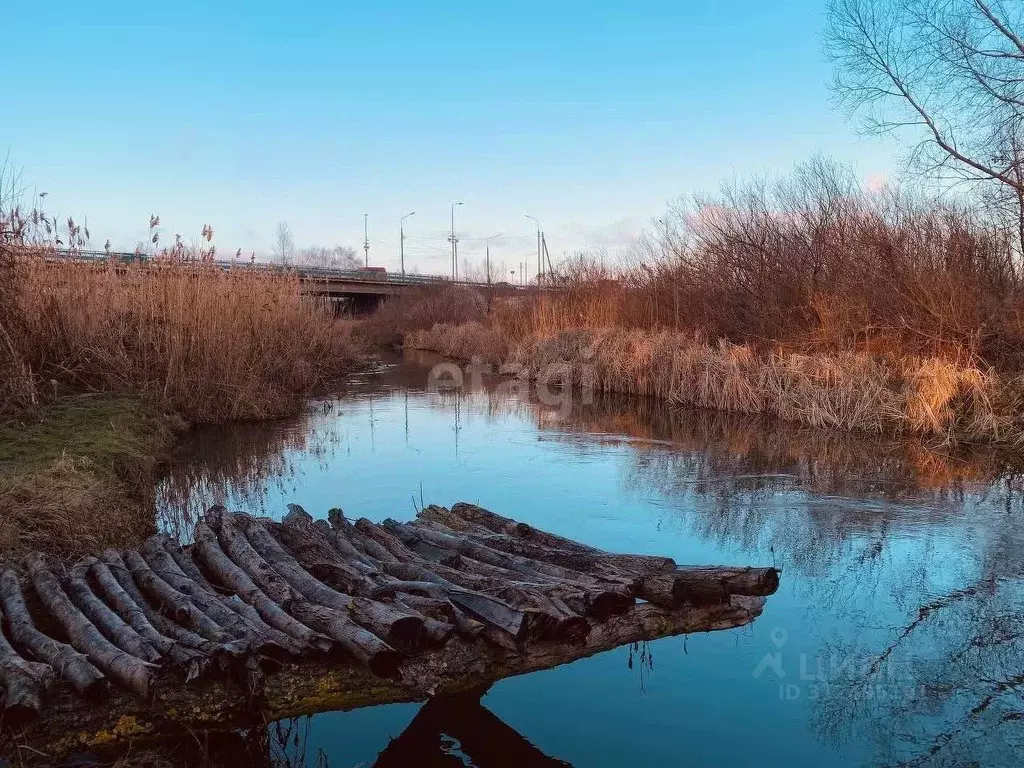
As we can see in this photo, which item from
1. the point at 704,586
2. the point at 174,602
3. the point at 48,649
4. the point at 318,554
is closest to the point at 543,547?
the point at 704,586

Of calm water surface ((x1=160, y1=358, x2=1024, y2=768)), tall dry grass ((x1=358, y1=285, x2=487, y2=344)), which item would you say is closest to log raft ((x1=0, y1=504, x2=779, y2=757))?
calm water surface ((x1=160, y1=358, x2=1024, y2=768))

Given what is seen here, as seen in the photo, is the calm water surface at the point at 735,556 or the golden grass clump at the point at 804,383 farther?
the golden grass clump at the point at 804,383

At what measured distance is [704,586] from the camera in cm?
394

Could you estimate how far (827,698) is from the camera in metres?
4.09

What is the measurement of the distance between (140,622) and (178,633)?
0.24m

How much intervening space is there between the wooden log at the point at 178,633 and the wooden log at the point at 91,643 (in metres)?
0.21

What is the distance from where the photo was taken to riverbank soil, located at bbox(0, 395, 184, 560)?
5.30 meters

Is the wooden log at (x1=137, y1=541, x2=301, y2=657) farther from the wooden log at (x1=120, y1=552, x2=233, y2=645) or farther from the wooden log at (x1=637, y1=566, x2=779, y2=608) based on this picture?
the wooden log at (x1=637, y1=566, x2=779, y2=608)

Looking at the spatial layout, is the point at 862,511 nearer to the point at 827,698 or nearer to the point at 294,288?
the point at 827,698

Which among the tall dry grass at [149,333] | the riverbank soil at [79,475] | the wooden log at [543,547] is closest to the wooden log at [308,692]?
the wooden log at [543,547]

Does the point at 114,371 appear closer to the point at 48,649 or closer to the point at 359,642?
the point at 48,649

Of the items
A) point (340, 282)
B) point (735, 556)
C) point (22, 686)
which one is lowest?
point (735, 556)

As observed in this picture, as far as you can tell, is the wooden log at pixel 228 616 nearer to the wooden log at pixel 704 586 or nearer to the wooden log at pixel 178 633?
the wooden log at pixel 178 633

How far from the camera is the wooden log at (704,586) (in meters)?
3.91
